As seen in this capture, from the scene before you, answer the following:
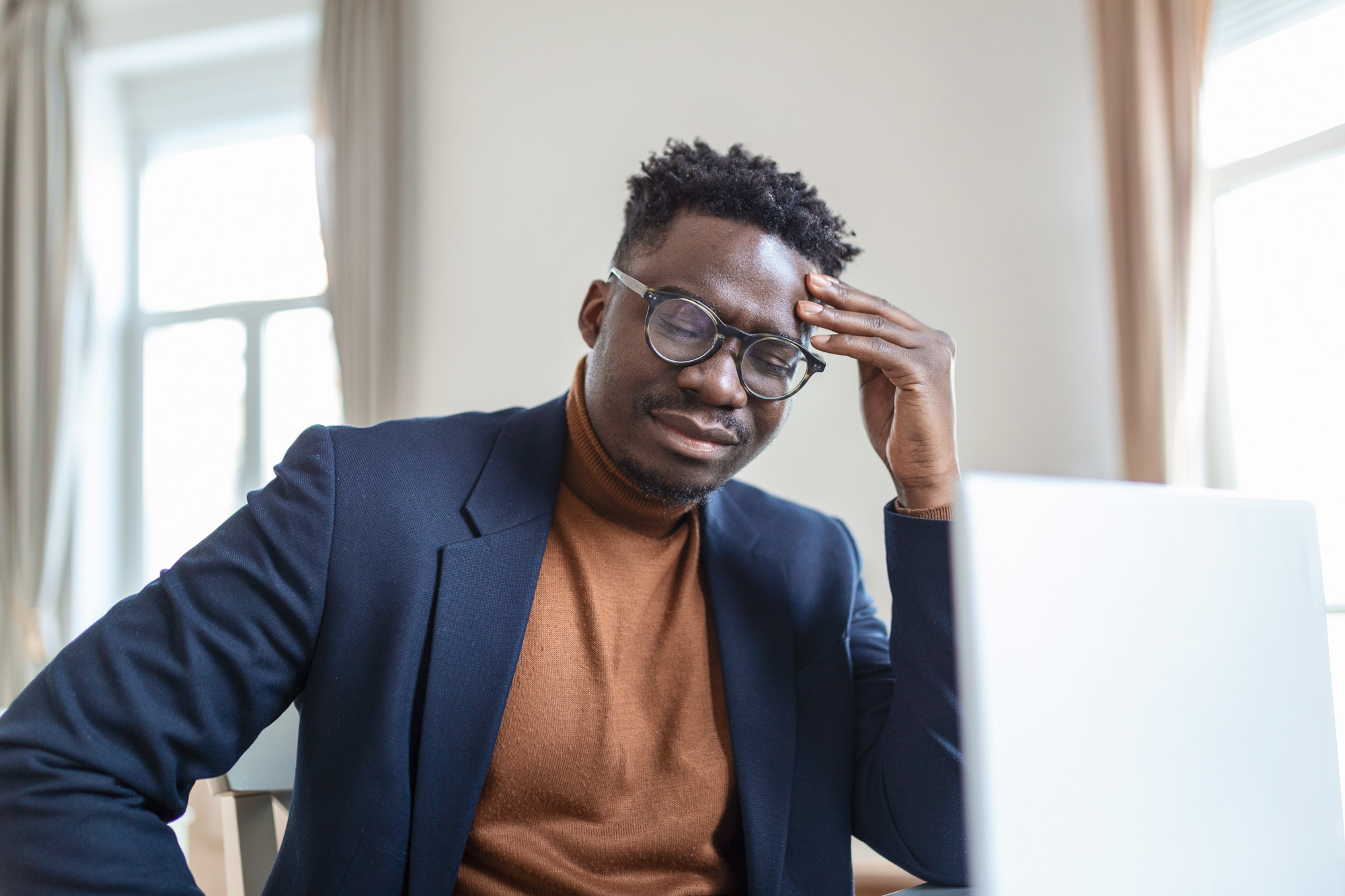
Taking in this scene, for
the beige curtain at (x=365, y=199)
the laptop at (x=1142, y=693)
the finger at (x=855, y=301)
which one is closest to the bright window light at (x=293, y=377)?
the beige curtain at (x=365, y=199)

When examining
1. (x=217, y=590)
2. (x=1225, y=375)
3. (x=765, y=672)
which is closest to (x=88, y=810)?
(x=217, y=590)

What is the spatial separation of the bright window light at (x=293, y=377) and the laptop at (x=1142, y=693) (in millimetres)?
3898

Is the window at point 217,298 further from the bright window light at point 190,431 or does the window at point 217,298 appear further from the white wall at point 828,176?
the white wall at point 828,176

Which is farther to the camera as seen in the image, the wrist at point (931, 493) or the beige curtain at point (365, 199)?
the beige curtain at point (365, 199)

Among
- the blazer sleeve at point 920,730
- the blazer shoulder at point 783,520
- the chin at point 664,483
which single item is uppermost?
the chin at point 664,483

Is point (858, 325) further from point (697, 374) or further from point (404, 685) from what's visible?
point (404, 685)

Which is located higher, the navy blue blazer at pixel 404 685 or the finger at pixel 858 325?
the finger at pixel 858 325

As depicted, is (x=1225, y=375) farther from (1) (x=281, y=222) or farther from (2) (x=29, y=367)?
(2) (x=29, y=367)

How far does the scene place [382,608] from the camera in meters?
1.10

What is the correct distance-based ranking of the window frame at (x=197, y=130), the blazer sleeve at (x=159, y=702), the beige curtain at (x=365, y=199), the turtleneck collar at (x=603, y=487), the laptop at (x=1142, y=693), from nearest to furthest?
the laptop at (x=1142, y=693) → the blazer sleeve at (x=159, y=702) → the turtleneck collar at (x=603, y=487) → the beige curtain at (x=365, y=199) → the window frame at (x=197, y=130)

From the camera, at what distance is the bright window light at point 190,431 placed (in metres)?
4.15

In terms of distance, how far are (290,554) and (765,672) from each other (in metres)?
0.66

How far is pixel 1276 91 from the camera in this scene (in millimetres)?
2439

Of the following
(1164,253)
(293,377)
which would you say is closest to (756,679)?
(1164,253)
